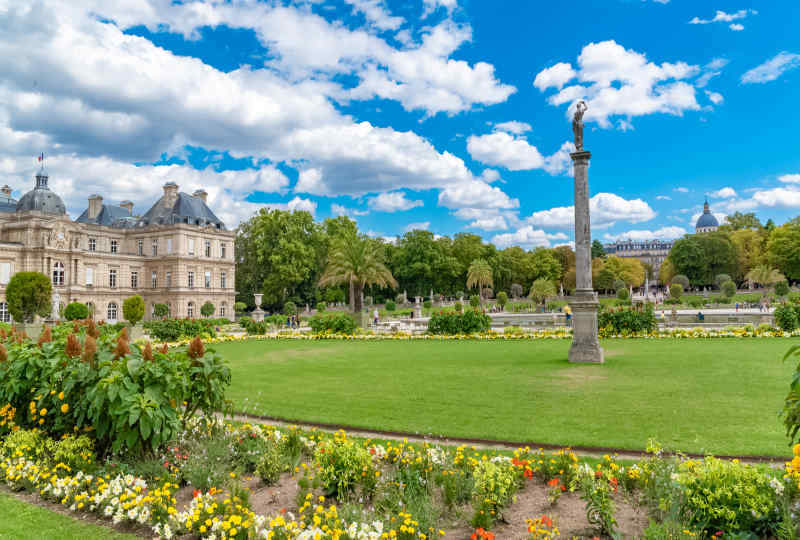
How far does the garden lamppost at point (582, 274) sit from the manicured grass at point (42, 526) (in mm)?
13385

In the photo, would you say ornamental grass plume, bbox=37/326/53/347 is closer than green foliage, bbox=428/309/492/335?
Yes

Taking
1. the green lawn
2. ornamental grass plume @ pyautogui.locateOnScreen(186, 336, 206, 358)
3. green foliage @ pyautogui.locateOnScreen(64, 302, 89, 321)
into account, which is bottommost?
the green lawn

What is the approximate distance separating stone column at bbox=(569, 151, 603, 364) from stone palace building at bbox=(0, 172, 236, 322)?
47.7m

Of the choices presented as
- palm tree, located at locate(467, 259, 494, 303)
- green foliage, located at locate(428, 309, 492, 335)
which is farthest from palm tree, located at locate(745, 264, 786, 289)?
green foliage, located at locate(428, 309, 492, 335)

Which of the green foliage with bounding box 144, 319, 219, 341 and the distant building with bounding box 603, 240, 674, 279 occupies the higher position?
the distant building with bounding box 603, 240, 674, 279

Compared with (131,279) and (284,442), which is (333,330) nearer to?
(284,442)

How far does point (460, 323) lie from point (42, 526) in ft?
75.1

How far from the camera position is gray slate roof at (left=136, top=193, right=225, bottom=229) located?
196 ft

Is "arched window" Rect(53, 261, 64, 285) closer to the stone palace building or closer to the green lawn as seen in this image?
the stone palace building

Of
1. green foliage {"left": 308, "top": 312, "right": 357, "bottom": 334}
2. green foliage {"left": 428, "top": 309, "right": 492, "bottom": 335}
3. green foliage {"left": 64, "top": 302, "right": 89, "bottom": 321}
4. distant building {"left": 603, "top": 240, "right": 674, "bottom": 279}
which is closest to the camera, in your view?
green foliage {"left": 428, "top": 309, "right": 492, "bottom": 335}

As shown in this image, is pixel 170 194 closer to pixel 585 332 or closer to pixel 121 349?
pixel 585 332

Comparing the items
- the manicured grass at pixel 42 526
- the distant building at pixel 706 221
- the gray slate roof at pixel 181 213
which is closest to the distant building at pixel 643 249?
the distant building at pixel 706 221

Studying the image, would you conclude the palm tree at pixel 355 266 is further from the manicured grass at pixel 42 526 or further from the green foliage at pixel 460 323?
the manicured grass at pixel 42 526

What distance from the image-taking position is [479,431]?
316 inches
